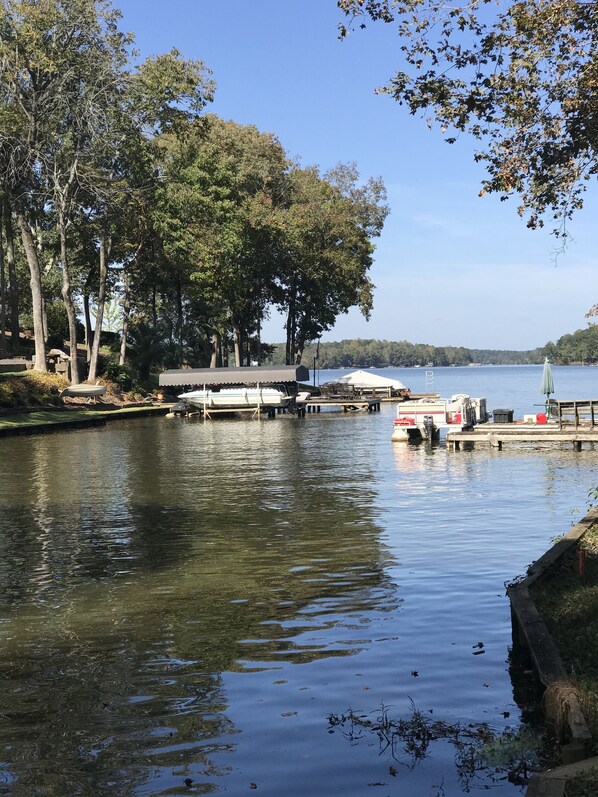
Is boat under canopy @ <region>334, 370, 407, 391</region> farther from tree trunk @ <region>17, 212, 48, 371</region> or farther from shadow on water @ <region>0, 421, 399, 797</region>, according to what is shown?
shadow on water @ <region>0, 421, 399, 797</region>

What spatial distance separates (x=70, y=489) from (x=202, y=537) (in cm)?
886

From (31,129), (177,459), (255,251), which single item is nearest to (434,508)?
(177,459)

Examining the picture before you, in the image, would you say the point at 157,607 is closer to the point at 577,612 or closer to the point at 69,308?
the point at 577,612

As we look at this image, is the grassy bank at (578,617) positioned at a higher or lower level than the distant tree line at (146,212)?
lower

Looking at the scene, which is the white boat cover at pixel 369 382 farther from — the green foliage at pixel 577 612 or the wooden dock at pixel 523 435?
the green foliage at pixel 577 612

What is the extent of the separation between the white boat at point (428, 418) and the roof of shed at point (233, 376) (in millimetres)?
23600

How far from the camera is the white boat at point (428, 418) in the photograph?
4066 cm

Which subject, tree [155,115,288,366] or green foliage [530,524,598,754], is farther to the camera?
tree [155,115,288,366]

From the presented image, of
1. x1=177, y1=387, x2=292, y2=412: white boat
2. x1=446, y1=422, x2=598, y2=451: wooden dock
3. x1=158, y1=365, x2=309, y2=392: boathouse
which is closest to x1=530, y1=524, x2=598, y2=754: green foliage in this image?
x1=446, y1=422, x2=598, y2=451: wooden dock

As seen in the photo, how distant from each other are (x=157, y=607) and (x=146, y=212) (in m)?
61.5

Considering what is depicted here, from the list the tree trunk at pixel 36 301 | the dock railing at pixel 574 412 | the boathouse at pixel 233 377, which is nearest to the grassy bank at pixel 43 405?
the tree trunk at pixel 36 301

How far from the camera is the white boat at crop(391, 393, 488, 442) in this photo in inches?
1601

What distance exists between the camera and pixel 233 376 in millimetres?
65625

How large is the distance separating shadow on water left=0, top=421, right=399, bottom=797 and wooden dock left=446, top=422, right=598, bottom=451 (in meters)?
10.4
